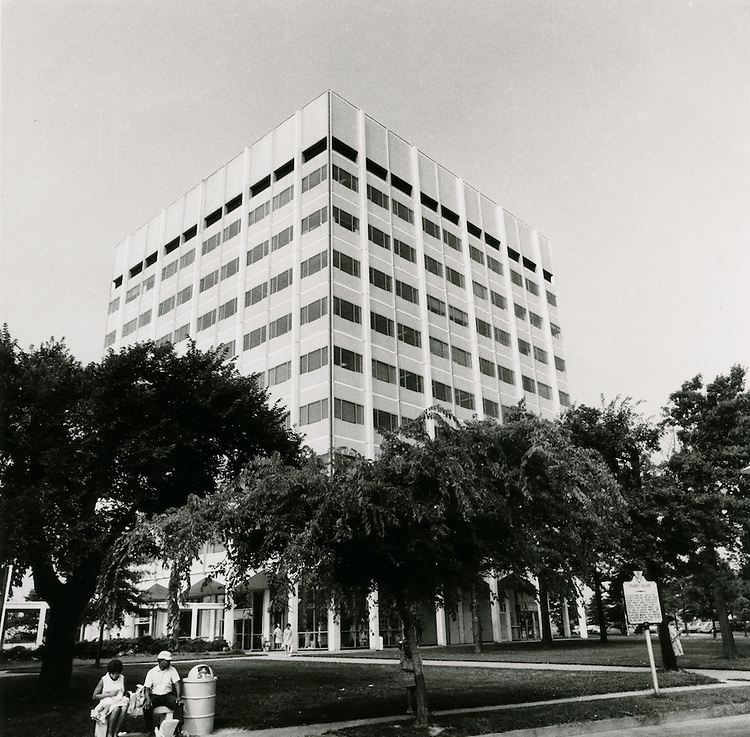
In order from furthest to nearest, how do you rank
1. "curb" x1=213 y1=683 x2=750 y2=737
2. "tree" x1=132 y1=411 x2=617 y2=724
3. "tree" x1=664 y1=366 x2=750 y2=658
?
"tree" x1=664 y1=366 x2=750 y2=658 → "curb" x1=213 y1=683 x2=750 y2=737 → "tree" x1=132 y1=411 x2=617 y2=724

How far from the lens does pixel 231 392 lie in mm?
22438

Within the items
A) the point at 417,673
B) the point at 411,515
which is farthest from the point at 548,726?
the point at 411,515

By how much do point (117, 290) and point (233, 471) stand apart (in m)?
51.3

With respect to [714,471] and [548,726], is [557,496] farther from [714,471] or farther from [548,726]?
[714,471]

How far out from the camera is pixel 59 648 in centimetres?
1892

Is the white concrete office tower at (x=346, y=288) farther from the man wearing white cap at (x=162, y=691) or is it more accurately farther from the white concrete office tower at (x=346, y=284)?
the man wearing white cap at (x=162, y=691)

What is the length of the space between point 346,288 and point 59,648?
32.2m

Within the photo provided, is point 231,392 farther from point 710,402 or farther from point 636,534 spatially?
point 710,402

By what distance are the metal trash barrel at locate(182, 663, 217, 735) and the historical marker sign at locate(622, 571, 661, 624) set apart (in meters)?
9.40

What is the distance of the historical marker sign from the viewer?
15.9 m

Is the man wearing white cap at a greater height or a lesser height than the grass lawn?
greater

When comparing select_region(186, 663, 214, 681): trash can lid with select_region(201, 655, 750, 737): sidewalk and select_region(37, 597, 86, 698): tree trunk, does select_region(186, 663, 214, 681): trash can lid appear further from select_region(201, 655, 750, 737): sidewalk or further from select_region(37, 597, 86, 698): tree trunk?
select_region(37, 597, 86, 698): tree trunk

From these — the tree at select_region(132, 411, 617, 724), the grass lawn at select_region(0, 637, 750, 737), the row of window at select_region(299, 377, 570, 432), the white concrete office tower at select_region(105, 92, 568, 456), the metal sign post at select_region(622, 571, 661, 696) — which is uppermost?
the white concrete office tower at select_region(105, 92, 568, 456)

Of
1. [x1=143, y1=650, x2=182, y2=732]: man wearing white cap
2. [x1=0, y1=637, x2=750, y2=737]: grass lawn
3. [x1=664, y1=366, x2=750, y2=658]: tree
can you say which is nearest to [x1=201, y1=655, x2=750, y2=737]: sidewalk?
[x1=0, y1=637, x2=750, y2=737]: grass lawn
